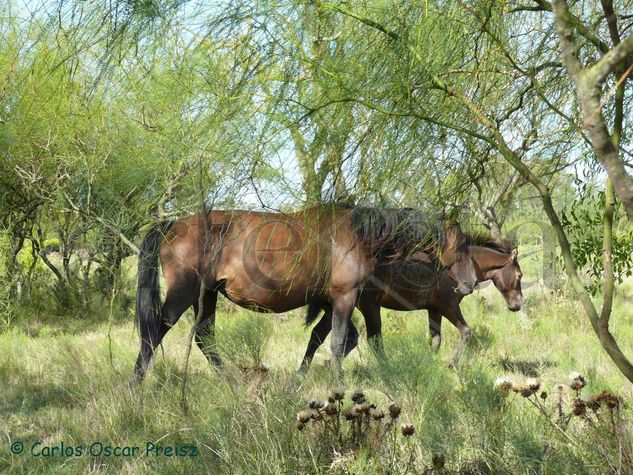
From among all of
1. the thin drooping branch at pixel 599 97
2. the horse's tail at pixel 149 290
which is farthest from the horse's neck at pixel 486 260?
the thin drooping branch at pixel 599 97

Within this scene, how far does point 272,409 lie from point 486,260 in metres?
4.50

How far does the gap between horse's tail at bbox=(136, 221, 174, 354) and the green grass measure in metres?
0.37

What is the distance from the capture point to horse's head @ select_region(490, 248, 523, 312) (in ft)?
25.0

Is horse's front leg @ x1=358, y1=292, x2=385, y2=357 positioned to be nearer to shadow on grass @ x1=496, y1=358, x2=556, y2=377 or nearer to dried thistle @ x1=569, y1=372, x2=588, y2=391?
shadow on grass @ x1=496, y1=358, x2=556, y2=377

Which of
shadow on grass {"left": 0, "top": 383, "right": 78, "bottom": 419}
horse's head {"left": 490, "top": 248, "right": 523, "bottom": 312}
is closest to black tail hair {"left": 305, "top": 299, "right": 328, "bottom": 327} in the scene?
horse's head {"left": 490, "top": 248, "right": 523, "bottom": 312}

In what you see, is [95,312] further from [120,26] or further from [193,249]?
[120,26]

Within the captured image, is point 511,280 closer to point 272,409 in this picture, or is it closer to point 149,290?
point 149,290

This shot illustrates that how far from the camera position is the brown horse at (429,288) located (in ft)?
23.5

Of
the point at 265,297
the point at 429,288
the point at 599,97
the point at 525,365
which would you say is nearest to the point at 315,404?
the point at 599,97

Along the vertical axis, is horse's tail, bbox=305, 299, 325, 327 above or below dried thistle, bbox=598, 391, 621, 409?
above

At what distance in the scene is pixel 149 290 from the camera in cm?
637

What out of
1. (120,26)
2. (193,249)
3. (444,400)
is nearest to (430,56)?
(120,26)

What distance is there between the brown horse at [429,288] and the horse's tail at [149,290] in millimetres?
1526

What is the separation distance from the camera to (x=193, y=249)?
6344mm
